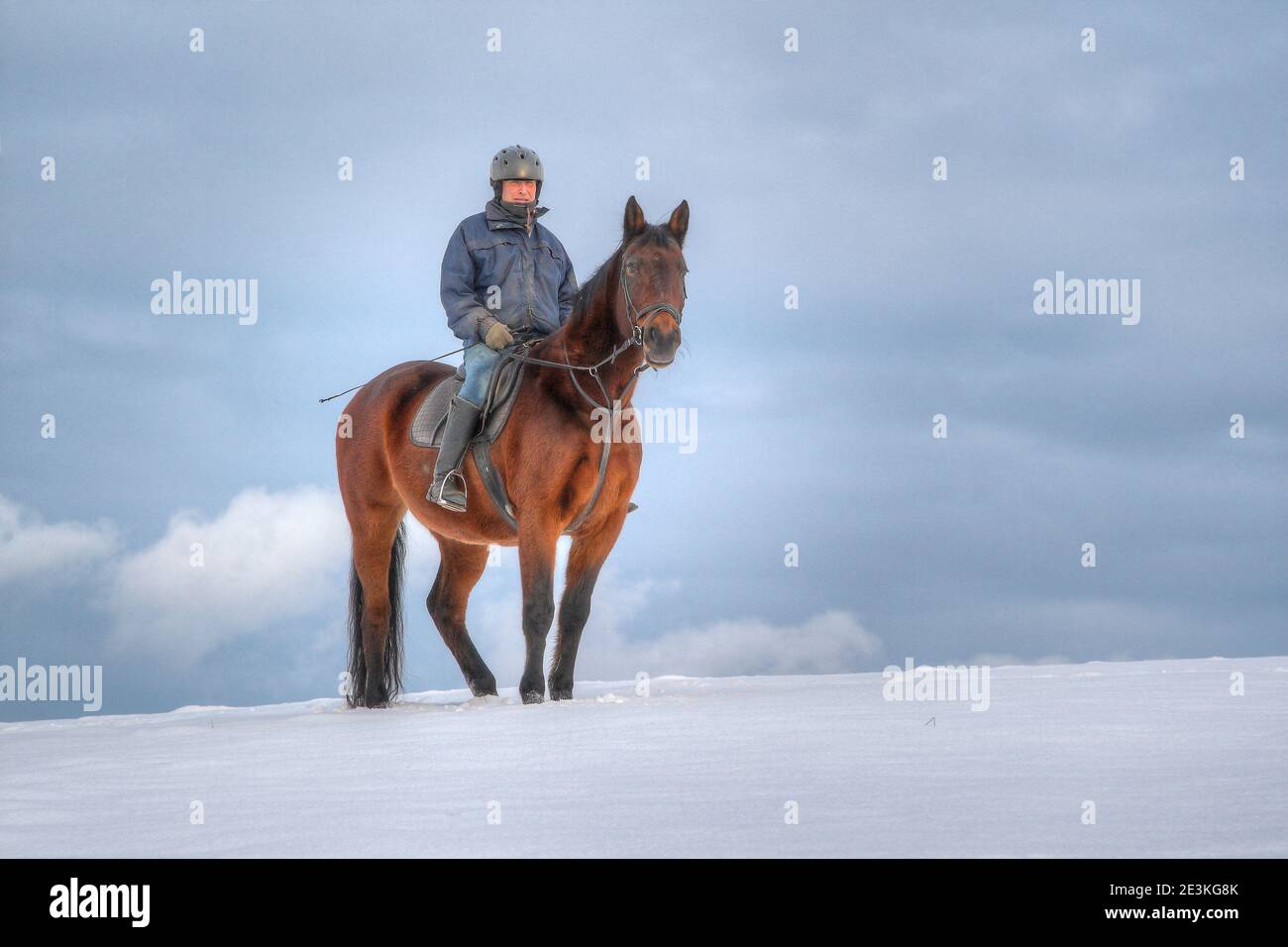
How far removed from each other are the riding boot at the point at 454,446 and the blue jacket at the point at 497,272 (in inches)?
18.5

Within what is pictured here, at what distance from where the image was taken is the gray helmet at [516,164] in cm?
851

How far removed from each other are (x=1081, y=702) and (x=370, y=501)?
5330 mm

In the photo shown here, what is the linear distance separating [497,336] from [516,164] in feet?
4.12

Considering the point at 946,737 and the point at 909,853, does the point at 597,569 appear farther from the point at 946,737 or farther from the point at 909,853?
the point at 909,853

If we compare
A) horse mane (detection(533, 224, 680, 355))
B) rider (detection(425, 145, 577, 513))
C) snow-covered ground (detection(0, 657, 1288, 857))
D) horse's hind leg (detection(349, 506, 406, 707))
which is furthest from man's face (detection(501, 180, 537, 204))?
snow-covered ground (detection(0, 657, 1288, 857))

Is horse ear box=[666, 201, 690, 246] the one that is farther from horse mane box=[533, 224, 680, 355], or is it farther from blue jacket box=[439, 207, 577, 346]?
blue jacket box=[439, 207, 577, 346]

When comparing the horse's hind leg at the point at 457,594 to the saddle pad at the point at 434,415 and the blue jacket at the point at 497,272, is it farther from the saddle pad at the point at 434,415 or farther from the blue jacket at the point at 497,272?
the blue jacket at the point at 497,272

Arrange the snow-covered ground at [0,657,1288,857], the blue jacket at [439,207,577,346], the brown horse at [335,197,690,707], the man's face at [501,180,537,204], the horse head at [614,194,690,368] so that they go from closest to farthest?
the snow-covered ground at [0,657,1288,857] → the horse head at [614,194,690,368] → the brown horse at [335,197,690,707] → the blue jacket at [439,207,577,346] → the man's face at [501,180,537,204]

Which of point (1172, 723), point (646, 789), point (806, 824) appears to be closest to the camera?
point (806, 824)

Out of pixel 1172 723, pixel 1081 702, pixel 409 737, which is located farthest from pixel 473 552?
pixel 1172 723

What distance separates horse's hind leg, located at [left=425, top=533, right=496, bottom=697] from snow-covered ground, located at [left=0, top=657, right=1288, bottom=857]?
7.87 ft

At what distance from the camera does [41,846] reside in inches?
146

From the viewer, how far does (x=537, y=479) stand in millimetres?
7707

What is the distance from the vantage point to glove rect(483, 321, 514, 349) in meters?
8.08
